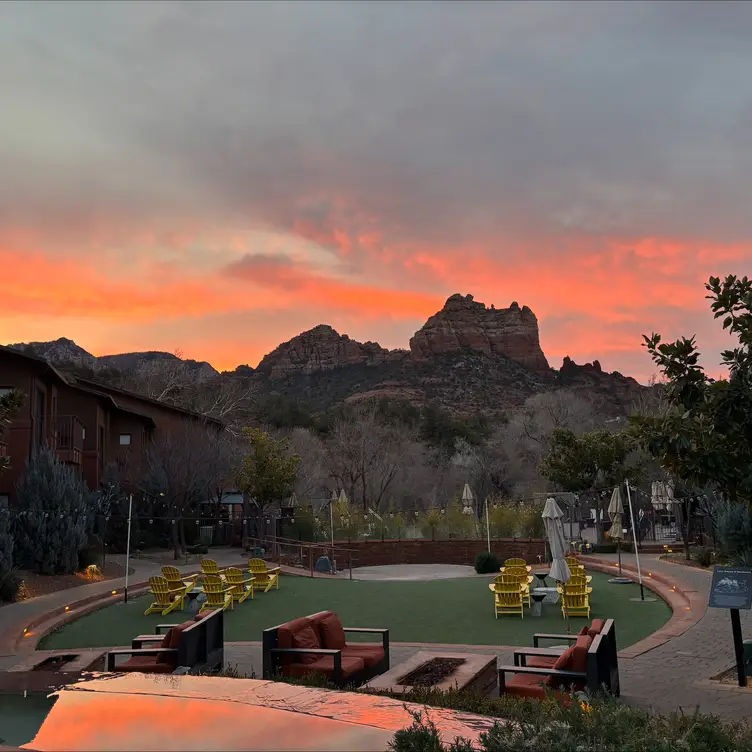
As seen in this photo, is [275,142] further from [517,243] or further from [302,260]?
[517,243]

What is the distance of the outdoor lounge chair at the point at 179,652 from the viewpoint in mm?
8195

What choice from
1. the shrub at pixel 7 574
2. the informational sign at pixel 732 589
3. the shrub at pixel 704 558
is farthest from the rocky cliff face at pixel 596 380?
the informational sign at pixel 732 589

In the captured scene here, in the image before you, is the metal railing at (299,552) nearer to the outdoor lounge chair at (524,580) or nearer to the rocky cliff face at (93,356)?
the outdoor lounge chair at (524,580)

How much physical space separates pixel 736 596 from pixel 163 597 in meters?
11.5

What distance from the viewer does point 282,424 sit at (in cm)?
5853

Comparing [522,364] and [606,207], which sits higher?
[522,364]

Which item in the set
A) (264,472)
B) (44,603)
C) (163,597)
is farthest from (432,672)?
(264,472)

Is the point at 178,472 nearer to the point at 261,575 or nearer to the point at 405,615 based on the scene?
the point at 261,575

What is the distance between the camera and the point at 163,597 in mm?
15109

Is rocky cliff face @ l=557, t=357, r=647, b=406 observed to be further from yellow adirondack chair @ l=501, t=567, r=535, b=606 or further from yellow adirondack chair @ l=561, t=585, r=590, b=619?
yellow adirondack chair @ l=561, t=585, r=590, b=619

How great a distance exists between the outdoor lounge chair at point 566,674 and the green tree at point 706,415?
6.69 ft

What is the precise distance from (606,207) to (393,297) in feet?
64.5

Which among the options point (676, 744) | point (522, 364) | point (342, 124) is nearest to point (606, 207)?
point (342, 124)

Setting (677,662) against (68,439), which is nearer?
(677,662)
